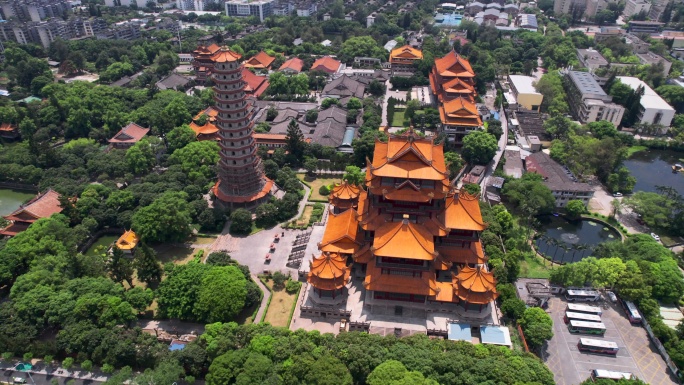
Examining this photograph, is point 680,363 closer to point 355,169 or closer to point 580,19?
point 355,169

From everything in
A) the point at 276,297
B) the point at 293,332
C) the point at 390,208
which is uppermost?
the point at 390,208

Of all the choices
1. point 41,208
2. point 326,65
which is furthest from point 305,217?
point 326,65

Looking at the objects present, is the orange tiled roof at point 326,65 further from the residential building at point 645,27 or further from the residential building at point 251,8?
the residential building at point 645,27

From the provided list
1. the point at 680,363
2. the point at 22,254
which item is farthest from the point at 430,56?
the point at 22,254

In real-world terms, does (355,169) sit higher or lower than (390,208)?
lower

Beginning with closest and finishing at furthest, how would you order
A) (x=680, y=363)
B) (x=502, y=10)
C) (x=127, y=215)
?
1. (x=680, y=363)
2. (x=127, y=215)
3. (x=502, y=10)

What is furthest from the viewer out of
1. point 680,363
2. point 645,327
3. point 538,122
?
point 538,122

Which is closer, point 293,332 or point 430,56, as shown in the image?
point 293,332

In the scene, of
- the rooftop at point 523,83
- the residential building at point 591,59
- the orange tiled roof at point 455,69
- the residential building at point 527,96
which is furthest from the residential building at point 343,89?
the residential building at point 591,59
